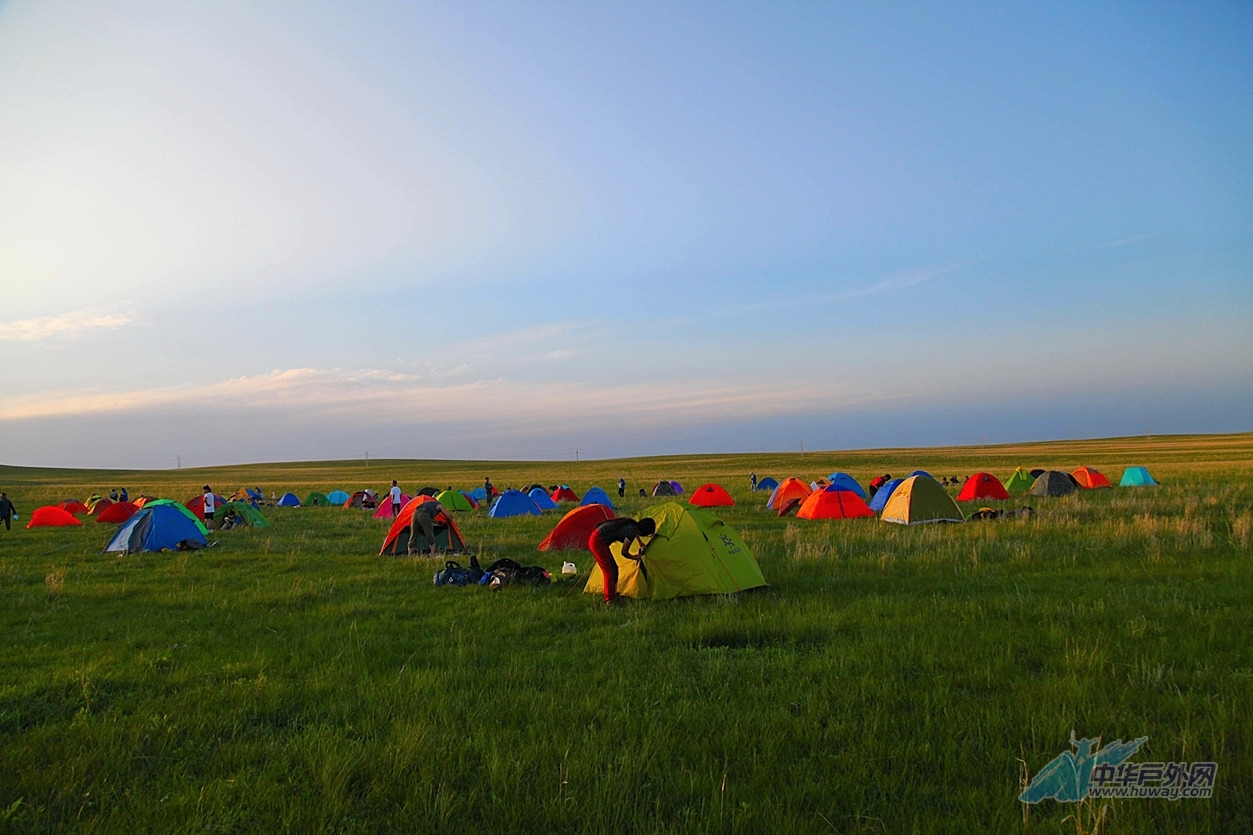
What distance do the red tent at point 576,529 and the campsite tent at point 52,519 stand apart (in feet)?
74.3

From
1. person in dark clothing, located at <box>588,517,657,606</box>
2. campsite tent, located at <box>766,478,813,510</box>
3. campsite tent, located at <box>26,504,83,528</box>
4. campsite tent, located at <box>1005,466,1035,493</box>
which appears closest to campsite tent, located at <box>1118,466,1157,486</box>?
campsite tent, located at <box>1005,466,1035,493</box>

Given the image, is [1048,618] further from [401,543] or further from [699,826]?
[401,543]

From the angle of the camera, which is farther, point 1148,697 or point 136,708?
point 136,708

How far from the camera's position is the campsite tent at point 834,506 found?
2273 centimetres

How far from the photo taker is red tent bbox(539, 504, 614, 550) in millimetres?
17094

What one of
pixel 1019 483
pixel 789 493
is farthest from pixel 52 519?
pixel 1019 483

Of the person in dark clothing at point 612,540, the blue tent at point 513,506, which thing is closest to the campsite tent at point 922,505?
the person in dark clothing at point 612,540

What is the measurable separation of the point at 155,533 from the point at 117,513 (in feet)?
44.0

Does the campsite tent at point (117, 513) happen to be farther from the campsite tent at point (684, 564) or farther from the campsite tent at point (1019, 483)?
the campsite tent at point (1019, 483)

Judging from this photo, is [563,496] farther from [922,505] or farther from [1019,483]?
[1019,483]

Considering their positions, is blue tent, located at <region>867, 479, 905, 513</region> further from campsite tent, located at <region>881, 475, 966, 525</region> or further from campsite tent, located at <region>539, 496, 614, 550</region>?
campsite tent, located at <region>539, 496, 614, 550</region>

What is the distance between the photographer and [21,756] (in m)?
5.23

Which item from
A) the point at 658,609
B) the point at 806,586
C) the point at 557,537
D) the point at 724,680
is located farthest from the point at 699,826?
the point at 557,537

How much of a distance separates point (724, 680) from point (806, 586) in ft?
17.1
